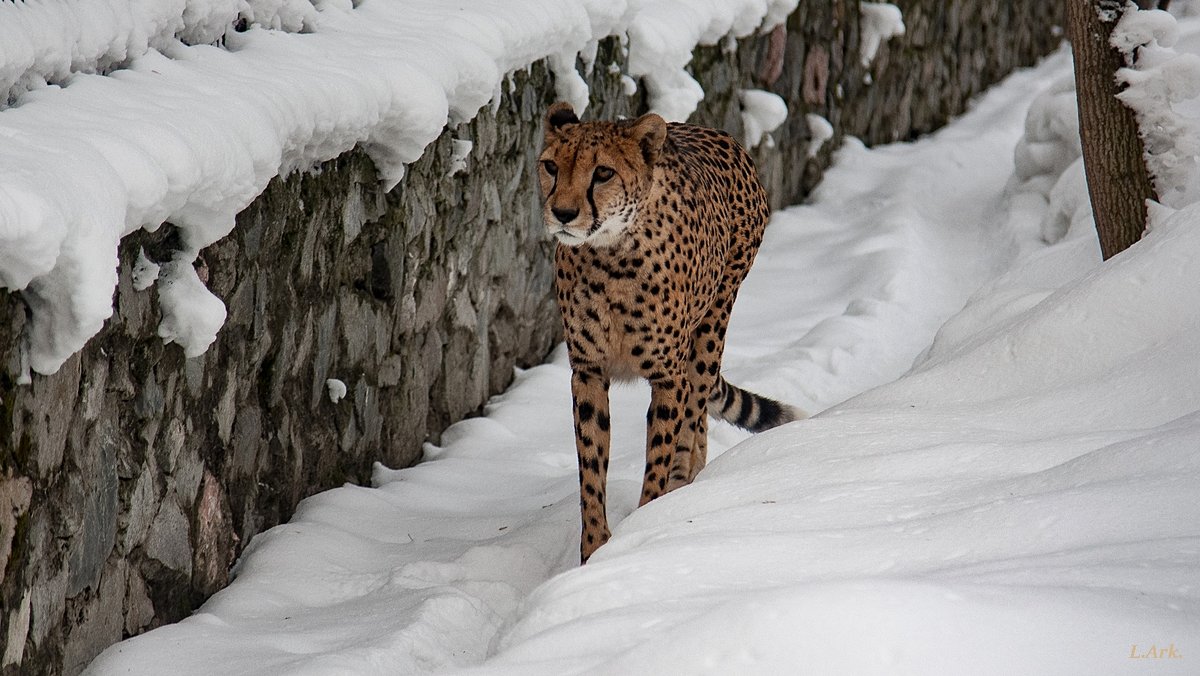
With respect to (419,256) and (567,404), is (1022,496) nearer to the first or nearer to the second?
(419,256)

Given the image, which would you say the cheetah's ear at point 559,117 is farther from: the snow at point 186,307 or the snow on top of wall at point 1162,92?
the snow on top of wall at point 1162,92

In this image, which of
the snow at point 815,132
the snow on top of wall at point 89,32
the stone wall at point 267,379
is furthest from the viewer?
the snow at point 815,132

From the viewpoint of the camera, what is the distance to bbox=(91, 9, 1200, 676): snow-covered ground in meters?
2.27

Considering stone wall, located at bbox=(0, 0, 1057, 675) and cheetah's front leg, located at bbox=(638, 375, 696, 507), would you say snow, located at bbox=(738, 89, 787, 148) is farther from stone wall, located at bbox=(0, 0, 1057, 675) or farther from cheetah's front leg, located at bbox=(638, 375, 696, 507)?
cheetah's front leg, located at bbox=(638, 375, 696, 507)

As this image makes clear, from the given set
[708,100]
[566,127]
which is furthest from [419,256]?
[708,100]

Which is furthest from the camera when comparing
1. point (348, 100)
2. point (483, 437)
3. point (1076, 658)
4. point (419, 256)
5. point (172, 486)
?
point (483, 437)

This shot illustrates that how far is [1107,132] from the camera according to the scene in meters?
5.55

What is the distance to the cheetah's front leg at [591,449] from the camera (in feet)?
14.3

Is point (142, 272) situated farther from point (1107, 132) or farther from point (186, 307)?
point (1107, 132)

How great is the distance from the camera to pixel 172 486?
148 inches

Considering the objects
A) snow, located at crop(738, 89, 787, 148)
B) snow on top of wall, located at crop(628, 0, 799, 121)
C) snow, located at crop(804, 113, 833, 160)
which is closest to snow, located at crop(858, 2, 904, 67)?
snow, located at crop(804, 113, 833, 160)

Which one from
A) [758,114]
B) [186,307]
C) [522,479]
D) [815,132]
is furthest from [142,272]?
[815,132]

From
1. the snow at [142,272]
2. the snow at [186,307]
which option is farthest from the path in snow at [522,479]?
the snow at [142,272]

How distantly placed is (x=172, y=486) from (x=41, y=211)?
125 centimetres
